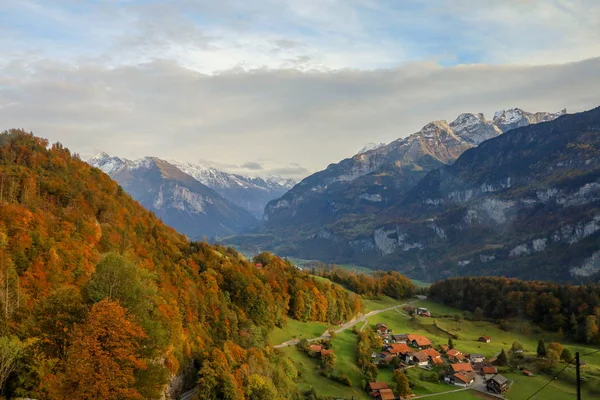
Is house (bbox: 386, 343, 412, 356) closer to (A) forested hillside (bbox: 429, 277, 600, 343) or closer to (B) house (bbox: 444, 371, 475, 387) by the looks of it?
(B) house (bbox: 444, 371, 475, 387)

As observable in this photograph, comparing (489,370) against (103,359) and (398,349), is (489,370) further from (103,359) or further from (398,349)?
(103,359)

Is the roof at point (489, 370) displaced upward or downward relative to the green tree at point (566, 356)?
downward

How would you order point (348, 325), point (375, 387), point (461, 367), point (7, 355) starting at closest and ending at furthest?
point (7, 355), point (375, 387), point (461, 367), point (348, 325)

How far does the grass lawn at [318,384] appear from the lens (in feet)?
248

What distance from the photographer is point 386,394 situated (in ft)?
249

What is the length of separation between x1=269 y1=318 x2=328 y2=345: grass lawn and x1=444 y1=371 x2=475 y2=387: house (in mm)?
32497

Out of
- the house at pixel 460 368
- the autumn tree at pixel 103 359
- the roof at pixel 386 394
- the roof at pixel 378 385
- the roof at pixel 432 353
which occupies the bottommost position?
the roof at pixel 432 353

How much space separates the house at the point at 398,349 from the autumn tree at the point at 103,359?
77.4 metres

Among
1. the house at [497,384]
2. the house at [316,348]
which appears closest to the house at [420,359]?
the house at [497,384]

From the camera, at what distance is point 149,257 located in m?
81.2

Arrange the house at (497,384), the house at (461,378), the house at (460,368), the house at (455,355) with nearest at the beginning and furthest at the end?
the house at (497,384) → the house at (461,378) → the house at (460,368) → the house at (455,355)

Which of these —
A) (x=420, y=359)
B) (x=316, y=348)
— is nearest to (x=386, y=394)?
(x=316, y=348)

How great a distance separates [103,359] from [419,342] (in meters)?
90.6

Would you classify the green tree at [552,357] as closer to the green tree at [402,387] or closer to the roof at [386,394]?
the green tree at [402,387]
